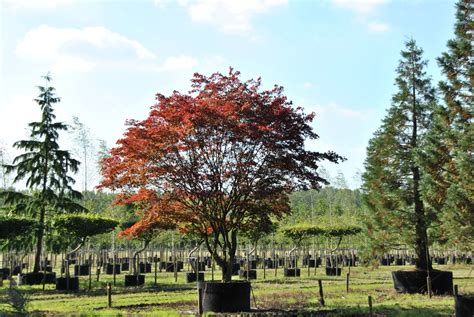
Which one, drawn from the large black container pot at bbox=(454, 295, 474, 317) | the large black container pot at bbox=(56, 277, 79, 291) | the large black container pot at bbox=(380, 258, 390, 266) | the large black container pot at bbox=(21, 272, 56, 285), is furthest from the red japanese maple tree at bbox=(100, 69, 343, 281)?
the large black container pot at bbox=(380, 258, 390, 266)

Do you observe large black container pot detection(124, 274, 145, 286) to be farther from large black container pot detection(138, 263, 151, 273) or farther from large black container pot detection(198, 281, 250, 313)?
large black container pot detection(198, 281, 250, 313)

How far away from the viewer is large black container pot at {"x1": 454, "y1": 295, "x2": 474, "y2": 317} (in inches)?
435

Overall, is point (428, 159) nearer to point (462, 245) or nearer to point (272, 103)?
point (462, 245)

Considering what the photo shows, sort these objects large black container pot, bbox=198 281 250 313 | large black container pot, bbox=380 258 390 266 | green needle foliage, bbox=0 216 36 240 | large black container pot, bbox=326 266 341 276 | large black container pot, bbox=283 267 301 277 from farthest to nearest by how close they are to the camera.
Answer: large black container pot, bbox=380 258 390 266 < large black container pot, bbox=326 266 341 276 < large black container pot, bbox=283 267 301 277 < green needle foliage, bbox=0 216 36 240 < large black container pot, bbox=198 281 250 313

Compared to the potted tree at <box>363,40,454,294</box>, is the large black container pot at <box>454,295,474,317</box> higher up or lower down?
lower down

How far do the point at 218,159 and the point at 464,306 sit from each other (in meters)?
7.34

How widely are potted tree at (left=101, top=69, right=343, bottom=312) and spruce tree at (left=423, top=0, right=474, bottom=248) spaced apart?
6.42 metres

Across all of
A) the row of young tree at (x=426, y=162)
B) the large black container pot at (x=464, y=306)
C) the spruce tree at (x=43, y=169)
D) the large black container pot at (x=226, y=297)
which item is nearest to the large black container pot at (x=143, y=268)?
the spruce tree at (x=43, y=169)

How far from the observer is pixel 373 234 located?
22953mm

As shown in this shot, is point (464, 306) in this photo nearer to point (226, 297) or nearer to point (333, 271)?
point (226, 297)

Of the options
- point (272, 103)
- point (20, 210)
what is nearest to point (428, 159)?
point (272, 103)

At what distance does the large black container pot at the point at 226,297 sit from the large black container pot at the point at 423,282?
835 cm

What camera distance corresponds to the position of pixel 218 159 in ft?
47.9

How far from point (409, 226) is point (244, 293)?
10.0 metres
